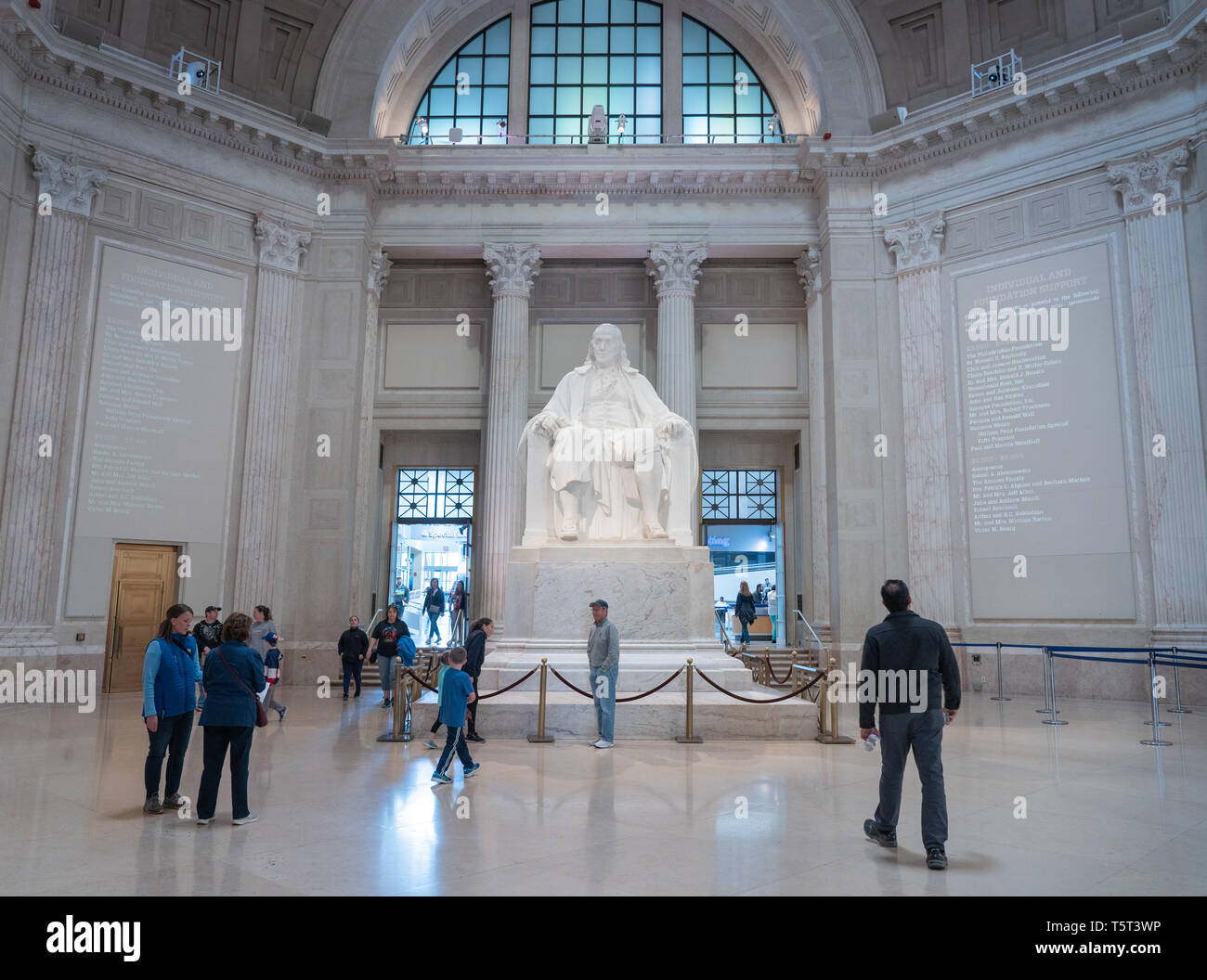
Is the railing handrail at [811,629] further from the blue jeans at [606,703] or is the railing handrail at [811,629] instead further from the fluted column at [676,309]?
the blue jeans at [606,703]

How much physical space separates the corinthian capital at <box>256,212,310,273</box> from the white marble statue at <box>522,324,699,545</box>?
29.9 feet

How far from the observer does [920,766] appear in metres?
4.43

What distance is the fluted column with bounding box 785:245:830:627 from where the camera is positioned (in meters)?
17.1

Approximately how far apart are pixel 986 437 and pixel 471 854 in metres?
13.3

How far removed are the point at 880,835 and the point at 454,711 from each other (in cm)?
305

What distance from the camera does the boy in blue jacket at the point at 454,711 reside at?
6.15 meters

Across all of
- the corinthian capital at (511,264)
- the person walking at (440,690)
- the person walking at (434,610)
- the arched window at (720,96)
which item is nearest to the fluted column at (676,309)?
the corinthian capital at (511,264)

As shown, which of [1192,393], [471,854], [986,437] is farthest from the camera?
[986,437]

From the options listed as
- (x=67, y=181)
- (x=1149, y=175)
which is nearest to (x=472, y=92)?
(x=67, y=181)

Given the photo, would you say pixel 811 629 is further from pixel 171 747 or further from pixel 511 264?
pixel 171 747

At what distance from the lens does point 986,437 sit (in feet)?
49.3

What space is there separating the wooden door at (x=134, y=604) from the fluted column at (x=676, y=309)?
9.82m
